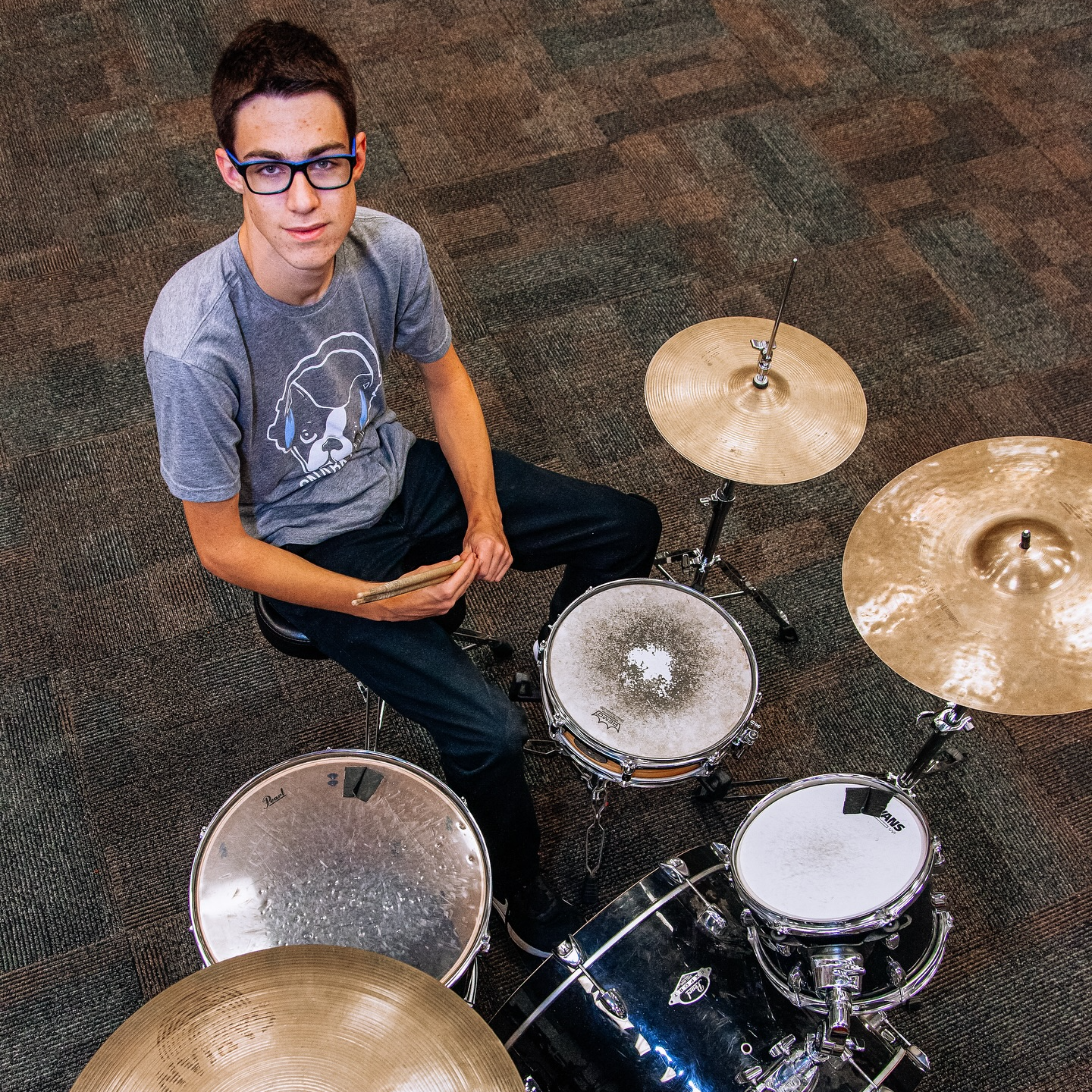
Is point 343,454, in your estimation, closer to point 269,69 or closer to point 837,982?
point 269,69

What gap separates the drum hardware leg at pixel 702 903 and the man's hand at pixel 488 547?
1.94 feet

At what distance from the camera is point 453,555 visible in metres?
2.17

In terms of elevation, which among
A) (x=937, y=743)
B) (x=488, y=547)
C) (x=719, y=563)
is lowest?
(x=719, y=563)

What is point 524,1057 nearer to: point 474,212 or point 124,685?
point 124,685

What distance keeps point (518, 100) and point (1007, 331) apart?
1791 mm

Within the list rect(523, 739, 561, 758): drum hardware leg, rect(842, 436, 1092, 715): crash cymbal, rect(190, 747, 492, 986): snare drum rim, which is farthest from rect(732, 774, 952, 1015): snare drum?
rect(523, 739, 561, 758): drum hardware leg

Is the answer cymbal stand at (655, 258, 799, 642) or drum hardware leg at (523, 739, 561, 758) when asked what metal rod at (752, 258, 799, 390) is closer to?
cymbal stand at (655, 258, 799, 642)

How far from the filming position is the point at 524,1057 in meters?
1.74

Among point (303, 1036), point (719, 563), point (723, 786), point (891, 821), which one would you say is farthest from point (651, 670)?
point (303, 1036)

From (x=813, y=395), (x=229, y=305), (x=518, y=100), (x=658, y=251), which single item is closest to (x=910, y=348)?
(x=658, y=251)

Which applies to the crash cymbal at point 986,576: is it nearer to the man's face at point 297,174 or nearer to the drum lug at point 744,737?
the drum lug at point 744,737

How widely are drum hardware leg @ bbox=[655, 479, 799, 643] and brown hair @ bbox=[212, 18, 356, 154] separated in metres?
1.21

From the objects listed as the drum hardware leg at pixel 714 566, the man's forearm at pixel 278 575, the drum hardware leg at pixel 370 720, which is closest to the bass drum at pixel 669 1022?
the man's forearm at pixel 278 575

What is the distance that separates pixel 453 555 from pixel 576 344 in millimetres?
1236
